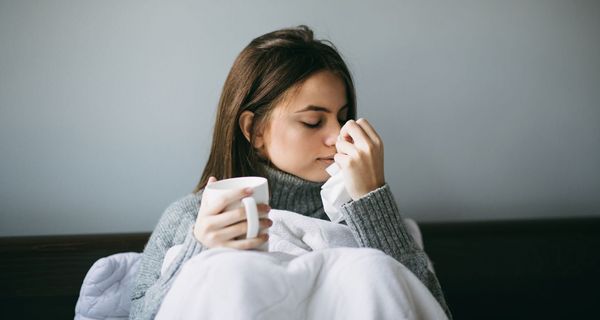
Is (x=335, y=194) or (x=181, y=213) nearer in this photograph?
(x=335, y=194)

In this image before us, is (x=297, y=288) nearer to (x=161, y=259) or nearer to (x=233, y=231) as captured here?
(x=233, y=231)

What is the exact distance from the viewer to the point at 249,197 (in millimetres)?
577

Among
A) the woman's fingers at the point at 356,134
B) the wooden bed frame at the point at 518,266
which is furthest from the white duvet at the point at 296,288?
the wooden bed frame at the point at 518,266

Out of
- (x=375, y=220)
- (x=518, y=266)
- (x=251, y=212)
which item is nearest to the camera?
(x=251, y=212)

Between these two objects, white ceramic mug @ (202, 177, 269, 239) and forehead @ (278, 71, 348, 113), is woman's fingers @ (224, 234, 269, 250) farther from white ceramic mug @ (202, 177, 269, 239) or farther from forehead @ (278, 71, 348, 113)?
forehead @ (278, 71, 348, 113)

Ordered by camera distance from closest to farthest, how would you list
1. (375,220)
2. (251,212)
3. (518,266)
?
(251,212) → (375,220) → (518,266)

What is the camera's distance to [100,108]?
46.2 inches

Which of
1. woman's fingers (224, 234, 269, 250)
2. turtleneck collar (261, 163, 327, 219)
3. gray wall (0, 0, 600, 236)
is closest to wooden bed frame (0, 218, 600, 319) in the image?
gray wall (0, 0, 600, 236)

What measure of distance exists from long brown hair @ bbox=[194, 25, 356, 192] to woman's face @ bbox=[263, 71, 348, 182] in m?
0.02

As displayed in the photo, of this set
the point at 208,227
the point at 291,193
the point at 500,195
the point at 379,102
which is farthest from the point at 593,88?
the point at 208,227

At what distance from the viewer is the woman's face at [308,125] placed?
0.91 meters

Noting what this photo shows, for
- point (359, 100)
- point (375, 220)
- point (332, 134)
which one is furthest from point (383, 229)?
point (359, 100)

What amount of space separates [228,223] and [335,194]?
0.26m

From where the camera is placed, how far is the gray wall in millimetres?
1154
